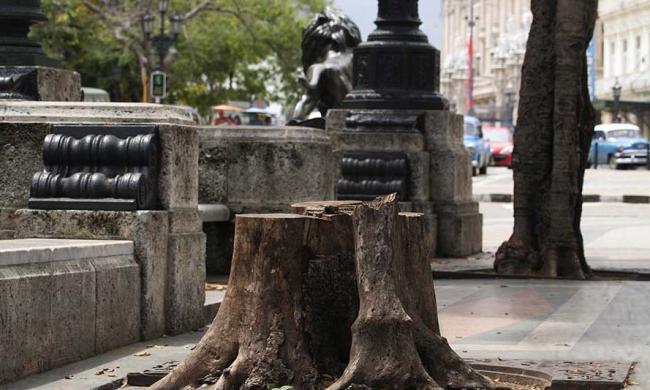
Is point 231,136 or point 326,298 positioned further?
point 231,136

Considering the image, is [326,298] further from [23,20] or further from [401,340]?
[23,20]

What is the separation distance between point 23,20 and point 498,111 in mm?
113271

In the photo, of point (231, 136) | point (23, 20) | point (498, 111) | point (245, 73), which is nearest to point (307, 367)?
point (23, 20)

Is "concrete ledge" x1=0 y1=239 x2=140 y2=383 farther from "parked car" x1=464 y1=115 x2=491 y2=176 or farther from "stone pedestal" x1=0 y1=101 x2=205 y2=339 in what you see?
"parked car" x1=464 y1=115 x2=491 y2=176

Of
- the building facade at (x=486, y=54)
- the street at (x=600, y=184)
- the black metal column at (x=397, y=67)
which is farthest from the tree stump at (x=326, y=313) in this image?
the building facade at (x=486, y=54)

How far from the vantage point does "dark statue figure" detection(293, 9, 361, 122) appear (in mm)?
17297

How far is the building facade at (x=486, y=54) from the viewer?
4843 inches

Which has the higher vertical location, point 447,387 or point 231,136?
point 231,136

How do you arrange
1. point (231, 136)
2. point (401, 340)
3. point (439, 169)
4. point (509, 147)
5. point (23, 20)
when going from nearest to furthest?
1. point (401, 340)
2. point (23, 20)
3. point (231, 136)
4. point (439, 169)
5. point (509, 147)

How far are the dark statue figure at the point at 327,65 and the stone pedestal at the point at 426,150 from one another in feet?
3.62

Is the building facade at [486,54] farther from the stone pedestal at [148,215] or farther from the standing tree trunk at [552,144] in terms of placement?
the stone pedestal at [148,215]

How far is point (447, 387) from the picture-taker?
23.4ft

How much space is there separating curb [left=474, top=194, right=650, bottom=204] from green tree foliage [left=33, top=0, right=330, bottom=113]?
21.5 m

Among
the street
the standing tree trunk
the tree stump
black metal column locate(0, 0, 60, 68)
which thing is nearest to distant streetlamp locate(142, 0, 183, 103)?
the street
